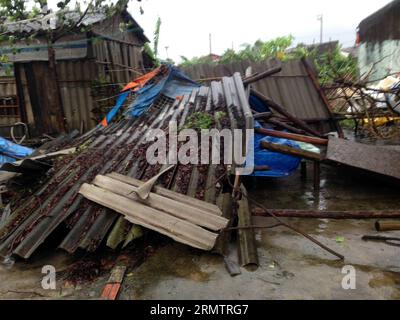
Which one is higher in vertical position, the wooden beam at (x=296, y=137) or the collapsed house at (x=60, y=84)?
the collapsed house at (x=60, y=84)

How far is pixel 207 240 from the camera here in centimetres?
351

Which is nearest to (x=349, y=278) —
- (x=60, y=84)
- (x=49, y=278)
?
(x=49, y=278)

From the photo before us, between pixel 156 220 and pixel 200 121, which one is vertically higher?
pixel 200 121

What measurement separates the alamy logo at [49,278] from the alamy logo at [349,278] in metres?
3.07

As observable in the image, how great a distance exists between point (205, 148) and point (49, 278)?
2716 millimetres

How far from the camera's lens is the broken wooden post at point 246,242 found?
3672 millimetres

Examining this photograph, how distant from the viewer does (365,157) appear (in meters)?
5.43

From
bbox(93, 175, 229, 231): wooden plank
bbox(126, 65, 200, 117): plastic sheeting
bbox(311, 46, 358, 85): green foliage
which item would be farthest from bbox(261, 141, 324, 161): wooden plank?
bbox(311, 46, 358, 85): green foliage

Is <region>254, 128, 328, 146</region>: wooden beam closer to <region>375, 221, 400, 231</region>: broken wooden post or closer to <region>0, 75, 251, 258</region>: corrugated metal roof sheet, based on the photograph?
<region>0, 75, 251, 258</region>: corrugated metal roof sheet

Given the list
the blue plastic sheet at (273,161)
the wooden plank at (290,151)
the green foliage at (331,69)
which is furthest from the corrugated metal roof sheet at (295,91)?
the wooden plank at (290,151)

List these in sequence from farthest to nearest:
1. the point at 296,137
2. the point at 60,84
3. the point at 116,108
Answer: the point at 60,84 → the point at 116,108 → the point at 296,137

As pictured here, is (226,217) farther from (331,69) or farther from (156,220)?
(331,69)

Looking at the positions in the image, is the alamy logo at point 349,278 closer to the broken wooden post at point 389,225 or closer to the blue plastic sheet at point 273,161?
the broken wooden post at point 389,225

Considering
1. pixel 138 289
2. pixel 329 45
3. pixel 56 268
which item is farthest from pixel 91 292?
pixel 329 45
